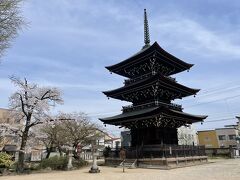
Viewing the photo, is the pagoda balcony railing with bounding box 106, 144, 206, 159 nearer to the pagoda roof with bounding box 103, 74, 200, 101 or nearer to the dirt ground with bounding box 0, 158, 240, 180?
the dirt ground with bounding box 0, 158, 240, 180

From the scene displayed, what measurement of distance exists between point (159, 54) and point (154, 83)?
14.5 feet

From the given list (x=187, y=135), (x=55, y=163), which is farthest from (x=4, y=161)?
(x=187, y=135)

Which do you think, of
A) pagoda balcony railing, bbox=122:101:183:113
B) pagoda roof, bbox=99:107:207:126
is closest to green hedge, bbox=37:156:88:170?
pagoda roof, bbox=99:107:207:126

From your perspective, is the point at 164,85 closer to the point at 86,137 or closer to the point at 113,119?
the point at 113,119

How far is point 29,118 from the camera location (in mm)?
27672

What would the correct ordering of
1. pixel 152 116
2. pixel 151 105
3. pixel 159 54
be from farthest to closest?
pixel 159 54 → pixel 151 105 → pixel 152 116

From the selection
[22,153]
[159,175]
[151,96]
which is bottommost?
[159,175]

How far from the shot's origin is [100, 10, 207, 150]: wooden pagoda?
29.9m

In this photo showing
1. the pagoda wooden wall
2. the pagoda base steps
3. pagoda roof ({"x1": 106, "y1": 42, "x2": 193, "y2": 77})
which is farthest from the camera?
pagoda roof ({"x1": 106, "y1": 42, "x2": 193, "y2": 77})

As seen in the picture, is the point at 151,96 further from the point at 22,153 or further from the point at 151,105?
the point at 22,153

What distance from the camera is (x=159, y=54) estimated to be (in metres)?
32.1

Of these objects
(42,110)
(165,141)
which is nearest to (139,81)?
(165,141)

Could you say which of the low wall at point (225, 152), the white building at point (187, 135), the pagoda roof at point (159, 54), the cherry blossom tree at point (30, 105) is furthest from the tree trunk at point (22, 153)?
the white building at point (187, 135)

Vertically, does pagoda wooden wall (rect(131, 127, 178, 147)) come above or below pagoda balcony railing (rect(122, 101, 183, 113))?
below
